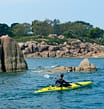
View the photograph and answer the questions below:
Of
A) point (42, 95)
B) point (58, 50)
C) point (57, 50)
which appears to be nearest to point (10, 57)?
point (42, 95)

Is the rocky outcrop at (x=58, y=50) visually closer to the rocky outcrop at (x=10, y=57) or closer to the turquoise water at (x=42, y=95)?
the rocky outcrop at (x=10, y=57)

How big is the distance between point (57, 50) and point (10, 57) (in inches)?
4073

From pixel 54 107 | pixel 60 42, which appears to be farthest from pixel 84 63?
pixel 60 42

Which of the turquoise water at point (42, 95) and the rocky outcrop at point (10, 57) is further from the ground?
the rocky outcrop at point (10, 57)

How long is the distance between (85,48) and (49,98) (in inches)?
5320

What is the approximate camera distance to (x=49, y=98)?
150 ft

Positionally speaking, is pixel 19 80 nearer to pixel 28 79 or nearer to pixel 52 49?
pixel 28 79

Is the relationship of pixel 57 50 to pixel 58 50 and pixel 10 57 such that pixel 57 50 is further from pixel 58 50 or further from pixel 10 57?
pixel 10 57

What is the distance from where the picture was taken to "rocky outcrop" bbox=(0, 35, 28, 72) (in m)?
73.6

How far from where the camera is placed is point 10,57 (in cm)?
7388

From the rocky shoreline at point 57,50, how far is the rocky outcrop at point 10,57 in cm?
9758

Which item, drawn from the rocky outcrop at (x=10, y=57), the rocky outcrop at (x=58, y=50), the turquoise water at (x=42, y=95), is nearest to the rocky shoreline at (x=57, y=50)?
the rocky outcrop at (x=58, y=50)

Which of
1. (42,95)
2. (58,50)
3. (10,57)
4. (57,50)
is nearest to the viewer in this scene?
(42,95)

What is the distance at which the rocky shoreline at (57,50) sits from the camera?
174875 millimetres
